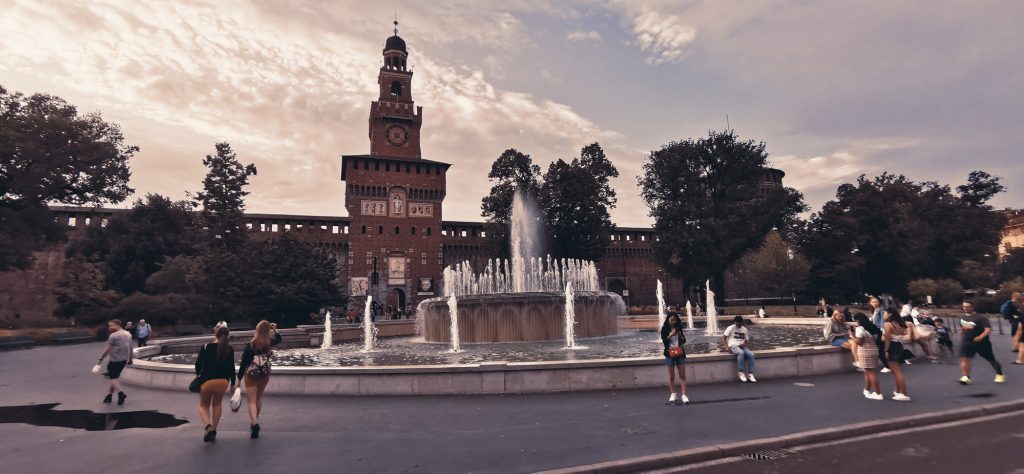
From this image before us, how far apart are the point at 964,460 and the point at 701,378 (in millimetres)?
4279

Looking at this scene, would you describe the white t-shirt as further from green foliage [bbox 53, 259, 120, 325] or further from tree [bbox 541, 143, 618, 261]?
green foliage [bbox 53, 259, 120, 325]

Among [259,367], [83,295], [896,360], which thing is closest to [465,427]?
[259,367]

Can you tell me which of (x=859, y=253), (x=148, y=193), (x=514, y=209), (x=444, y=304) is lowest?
(x=444, y=304)

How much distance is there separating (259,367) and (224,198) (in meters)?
41.2

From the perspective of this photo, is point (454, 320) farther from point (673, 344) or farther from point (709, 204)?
point (709, 204)

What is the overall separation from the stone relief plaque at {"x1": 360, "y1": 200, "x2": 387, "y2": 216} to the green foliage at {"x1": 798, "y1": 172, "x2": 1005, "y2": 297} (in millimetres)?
43760

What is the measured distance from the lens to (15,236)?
28.6 meters

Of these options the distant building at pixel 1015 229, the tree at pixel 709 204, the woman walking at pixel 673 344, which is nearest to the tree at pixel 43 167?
the woman walking at pixel 673 344

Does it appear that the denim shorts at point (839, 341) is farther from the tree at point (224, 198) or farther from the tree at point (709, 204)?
the tree at point (224, 198)

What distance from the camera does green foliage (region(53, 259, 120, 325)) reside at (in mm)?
33562

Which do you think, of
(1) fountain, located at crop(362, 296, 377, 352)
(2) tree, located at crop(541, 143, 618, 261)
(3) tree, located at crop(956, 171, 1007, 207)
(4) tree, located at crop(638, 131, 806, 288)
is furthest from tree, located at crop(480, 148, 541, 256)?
(3) tree, located at crop(956, 171, 1007, 207)

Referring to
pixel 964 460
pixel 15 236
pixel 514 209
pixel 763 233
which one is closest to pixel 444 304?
pixel 964 460

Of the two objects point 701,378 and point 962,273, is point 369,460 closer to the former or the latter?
point 701,378

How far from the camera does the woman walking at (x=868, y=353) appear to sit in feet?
24.8
